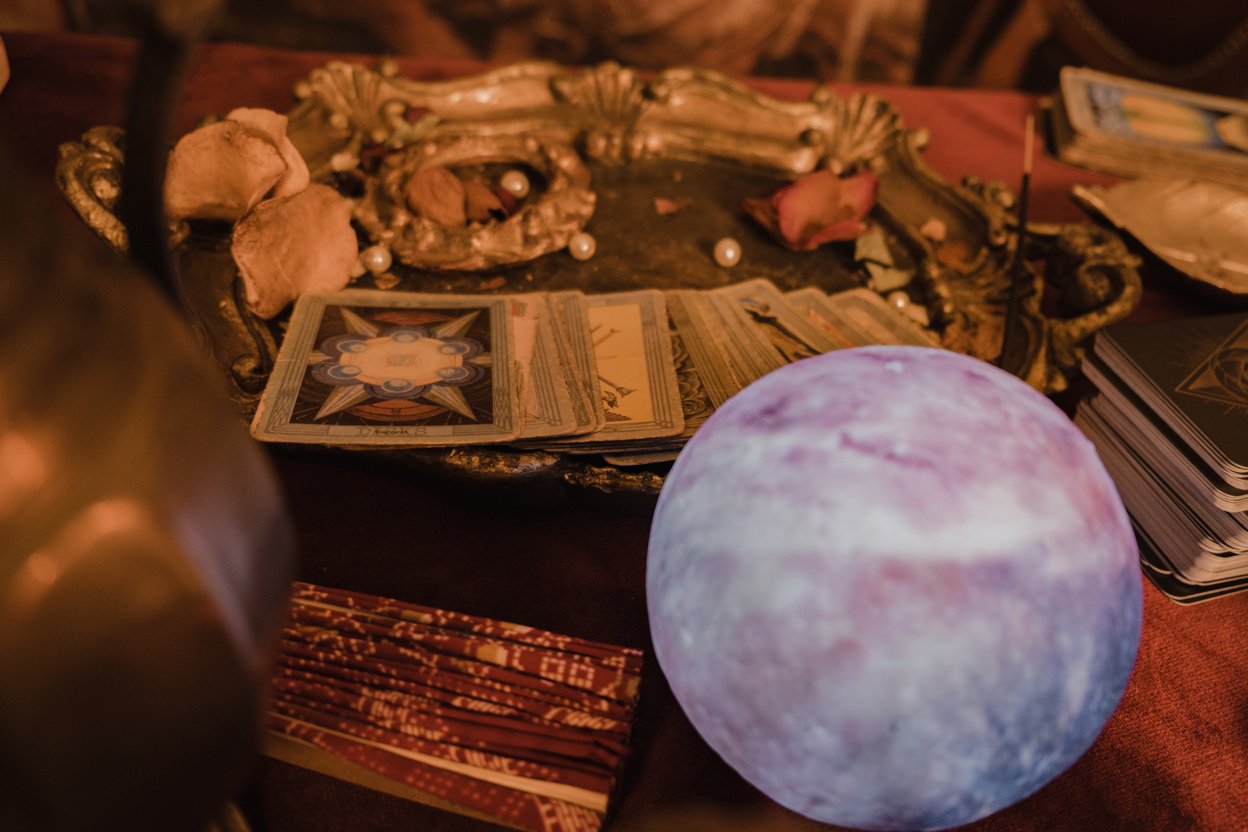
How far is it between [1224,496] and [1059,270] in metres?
0.44

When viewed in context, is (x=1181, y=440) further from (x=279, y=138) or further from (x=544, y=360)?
(x=279, y=138)

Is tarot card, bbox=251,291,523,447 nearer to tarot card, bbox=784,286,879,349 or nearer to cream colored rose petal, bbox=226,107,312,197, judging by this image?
cream colored rose petal, bbox=226,107,312,197

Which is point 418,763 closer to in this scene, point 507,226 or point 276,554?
point 276,554

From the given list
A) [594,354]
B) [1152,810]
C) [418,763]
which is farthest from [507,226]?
[1152,810]

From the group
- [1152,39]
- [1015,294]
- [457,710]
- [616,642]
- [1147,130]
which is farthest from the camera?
[1152,39]

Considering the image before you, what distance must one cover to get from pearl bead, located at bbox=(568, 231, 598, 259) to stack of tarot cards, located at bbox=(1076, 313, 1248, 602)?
566 mm

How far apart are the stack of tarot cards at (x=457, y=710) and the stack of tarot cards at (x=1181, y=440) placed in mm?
514

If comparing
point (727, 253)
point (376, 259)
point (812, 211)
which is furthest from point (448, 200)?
point (812, 211)

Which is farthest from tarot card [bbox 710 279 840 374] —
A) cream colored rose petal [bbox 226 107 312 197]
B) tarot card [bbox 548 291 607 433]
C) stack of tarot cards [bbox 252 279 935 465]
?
cream colored rose petal [bbox 226 107 312 197]

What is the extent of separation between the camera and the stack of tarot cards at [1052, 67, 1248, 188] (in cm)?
129

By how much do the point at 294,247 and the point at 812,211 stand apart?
627 millimetres

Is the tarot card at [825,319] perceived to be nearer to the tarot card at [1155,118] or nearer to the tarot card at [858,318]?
the tarot card at [858,318]

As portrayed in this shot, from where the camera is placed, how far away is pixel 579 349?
88 centimetres

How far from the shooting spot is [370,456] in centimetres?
74
